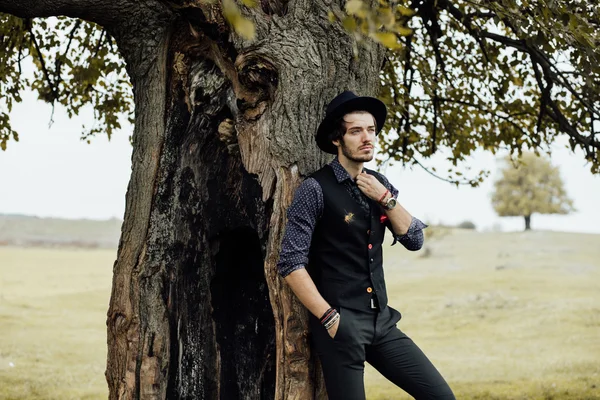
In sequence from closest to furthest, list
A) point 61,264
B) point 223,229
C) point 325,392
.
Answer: point 325,392 < point 223,229 < point 61,264

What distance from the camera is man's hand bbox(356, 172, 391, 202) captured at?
5.20 meters

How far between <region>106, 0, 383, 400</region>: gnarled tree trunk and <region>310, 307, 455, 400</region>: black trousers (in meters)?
1.11

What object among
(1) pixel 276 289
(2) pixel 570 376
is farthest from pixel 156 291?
(2) pixel 570 376

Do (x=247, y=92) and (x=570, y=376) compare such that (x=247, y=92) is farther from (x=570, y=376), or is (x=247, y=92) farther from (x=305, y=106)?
(x=570, y=376)

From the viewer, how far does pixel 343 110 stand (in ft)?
17.4

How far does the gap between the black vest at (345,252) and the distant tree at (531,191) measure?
59.0 meters

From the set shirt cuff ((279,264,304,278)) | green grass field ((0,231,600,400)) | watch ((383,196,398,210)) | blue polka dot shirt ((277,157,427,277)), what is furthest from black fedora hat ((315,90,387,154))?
green grass field ((0,231,600,400))

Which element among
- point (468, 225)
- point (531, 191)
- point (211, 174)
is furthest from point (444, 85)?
point (468, 225)

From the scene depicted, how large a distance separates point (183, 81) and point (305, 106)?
1.62 meters

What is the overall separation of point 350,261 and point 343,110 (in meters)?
1.06

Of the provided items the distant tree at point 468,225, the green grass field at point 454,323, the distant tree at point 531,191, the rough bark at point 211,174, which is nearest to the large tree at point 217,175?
the rough bark at point 211,174

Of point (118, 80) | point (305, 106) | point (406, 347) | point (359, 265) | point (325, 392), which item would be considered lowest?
point (325, 392)

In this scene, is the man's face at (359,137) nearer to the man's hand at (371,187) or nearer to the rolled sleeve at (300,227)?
the man's hand at (371,187)

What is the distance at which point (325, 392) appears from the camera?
5.64 metres
